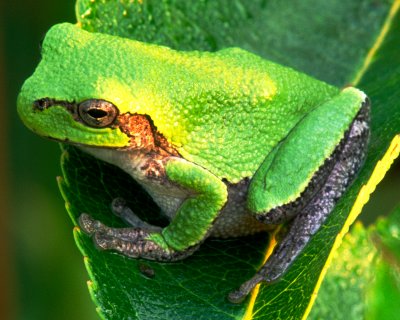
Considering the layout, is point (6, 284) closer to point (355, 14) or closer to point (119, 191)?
point (119, 191)

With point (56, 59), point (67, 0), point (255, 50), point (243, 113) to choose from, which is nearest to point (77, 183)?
point (56, 59)

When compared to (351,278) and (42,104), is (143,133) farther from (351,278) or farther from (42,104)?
(351,278)

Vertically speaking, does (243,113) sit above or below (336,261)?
above

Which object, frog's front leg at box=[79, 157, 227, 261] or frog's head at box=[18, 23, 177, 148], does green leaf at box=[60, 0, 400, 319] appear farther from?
frog's head at box=[18, 23, 177, 148]

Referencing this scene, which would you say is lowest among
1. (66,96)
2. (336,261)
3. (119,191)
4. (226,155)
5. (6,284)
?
(6,284)

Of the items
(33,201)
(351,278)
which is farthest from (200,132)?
(33,201)

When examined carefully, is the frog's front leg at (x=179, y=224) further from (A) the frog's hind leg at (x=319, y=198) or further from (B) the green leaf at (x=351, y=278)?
(B) the green leaf at (x=351, y=278)

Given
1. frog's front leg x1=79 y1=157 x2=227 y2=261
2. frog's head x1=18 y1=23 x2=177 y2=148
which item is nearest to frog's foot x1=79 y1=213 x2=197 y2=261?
frog's front leg x1=79 y1=157 x2=227 y2=261
